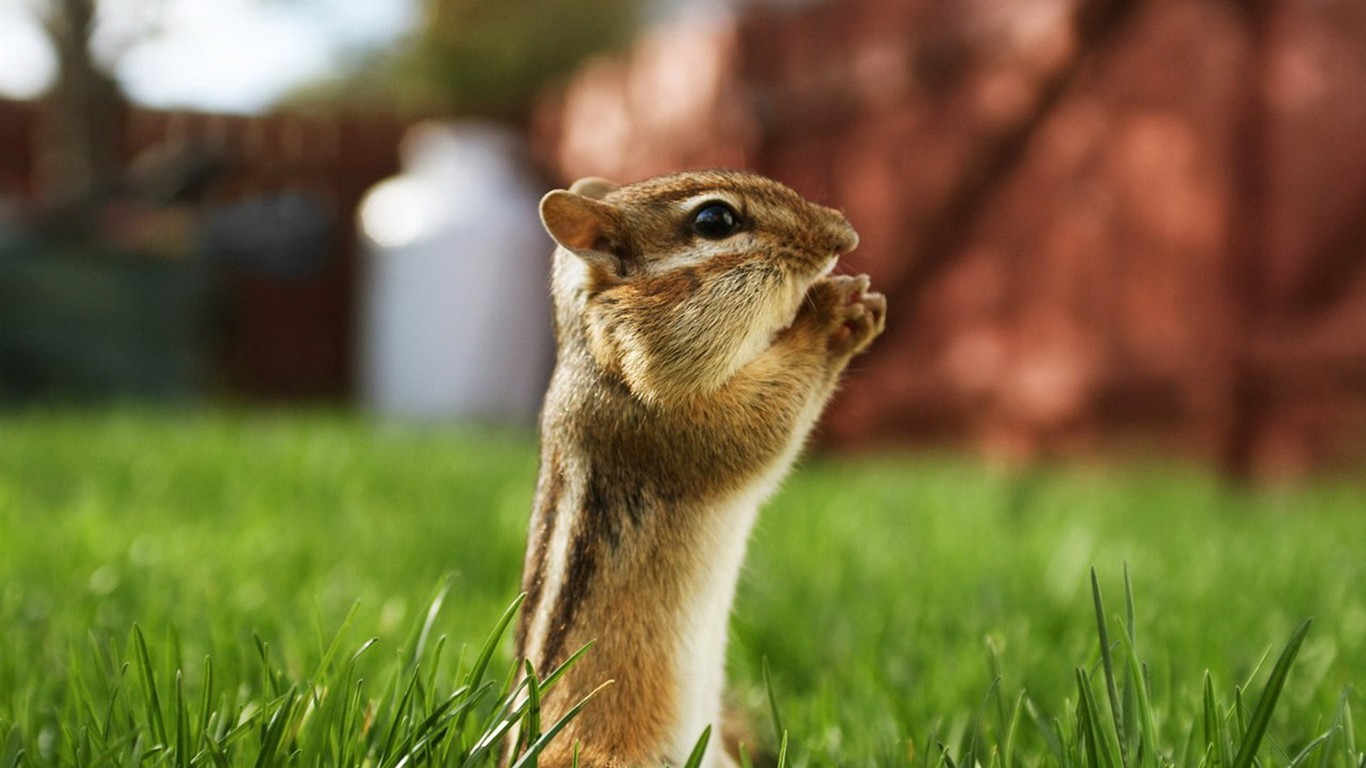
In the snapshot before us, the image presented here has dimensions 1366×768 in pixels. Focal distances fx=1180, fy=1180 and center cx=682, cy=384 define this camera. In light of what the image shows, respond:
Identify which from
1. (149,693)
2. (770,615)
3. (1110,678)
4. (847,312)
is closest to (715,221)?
(847,312)

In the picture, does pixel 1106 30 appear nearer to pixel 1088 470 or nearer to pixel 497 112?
pixel 1088 470

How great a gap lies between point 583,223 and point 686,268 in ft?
0.43

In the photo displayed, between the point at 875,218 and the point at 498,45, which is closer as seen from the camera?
the point at 875,218

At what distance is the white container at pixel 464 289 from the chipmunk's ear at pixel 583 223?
24.3 ft

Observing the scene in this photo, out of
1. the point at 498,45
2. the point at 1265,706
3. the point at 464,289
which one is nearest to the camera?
the point at 1265,706

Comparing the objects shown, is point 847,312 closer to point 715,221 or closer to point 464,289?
point 715,221

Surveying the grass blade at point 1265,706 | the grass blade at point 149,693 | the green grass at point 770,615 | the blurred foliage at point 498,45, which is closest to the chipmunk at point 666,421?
the green grass at point 770,615

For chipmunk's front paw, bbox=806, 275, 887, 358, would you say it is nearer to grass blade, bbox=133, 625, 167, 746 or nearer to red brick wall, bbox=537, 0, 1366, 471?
grass blade, bbox=133, 625, 167, 746

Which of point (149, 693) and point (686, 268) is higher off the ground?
point (686, 268)

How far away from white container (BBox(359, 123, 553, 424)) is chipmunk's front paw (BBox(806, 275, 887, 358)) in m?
7.44

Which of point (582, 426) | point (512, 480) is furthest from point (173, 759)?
point (512, 480)

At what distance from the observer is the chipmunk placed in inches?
48.9

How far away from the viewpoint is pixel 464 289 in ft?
29.6

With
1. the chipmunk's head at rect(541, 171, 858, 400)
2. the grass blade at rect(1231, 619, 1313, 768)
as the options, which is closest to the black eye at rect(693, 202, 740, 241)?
the chipmunk's head at rect(541, 171, 858, 400)
